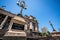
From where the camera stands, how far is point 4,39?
37.2 ft

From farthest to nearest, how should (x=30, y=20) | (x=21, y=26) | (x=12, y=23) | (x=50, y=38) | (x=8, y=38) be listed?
(x=30, y=20)
(x=21, y=26)
(x=12, y=23)
(x=50, y=38)
(x=8, y=38)

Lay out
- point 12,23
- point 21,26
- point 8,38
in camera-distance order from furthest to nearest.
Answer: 1. point 21,26
2. point 12,23
3. point 8,38

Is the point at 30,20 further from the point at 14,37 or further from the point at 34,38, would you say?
the point at 14,37

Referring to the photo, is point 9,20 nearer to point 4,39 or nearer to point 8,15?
point 8,15

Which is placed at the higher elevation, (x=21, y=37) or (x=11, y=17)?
(x=11, y=17)

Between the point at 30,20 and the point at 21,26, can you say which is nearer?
the point at 21,26

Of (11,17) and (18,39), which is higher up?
(11,17)

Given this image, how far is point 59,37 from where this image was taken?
12914 mm

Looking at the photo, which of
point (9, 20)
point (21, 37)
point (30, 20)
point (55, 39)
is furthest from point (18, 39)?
point (30, 20)

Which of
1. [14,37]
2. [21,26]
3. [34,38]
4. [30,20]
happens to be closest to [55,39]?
[34,38]

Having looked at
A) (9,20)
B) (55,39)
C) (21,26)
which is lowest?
(55,39)

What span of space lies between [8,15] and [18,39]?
400 inches

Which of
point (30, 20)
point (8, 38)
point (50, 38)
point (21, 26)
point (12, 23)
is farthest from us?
point (30, 20)

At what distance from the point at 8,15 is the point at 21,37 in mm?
10054
